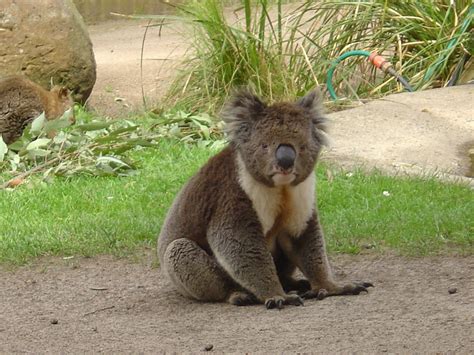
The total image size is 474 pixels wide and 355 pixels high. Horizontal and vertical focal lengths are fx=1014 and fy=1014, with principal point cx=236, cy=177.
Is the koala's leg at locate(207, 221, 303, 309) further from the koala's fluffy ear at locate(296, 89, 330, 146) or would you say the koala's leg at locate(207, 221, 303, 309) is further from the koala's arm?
the koala's fluffy ear at locate(296, 89, 330, 146)

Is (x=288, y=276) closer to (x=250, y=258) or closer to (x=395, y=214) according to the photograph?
(x=250, y=258)

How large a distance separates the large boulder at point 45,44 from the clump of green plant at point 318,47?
1599 millimetres

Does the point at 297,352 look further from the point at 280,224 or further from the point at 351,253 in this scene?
the point at 351,253

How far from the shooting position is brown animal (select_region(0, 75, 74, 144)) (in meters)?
10.9

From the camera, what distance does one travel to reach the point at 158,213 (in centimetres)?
805

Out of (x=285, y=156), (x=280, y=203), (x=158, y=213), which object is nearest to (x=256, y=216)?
(x=280, y=203)

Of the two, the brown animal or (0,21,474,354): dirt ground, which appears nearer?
(0,21,474,354): dirt ground

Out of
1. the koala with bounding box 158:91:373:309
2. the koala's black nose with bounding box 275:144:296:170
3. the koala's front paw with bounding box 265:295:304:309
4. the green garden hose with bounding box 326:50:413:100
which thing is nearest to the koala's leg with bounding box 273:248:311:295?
the koala with bounding box 158:91:373:309

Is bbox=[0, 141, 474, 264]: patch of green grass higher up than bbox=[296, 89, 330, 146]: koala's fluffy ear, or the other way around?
bbox=[296, 89, 330, 146]: koala's fluffy ear

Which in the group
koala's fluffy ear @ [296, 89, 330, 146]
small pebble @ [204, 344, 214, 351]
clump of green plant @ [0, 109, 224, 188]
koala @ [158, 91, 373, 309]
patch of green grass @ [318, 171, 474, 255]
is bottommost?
clump of green plant @ [0, 109, 224, 188]

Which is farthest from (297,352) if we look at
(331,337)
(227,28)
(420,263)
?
(227,28)

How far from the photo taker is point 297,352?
463cm

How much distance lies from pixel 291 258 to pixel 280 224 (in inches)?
11.1

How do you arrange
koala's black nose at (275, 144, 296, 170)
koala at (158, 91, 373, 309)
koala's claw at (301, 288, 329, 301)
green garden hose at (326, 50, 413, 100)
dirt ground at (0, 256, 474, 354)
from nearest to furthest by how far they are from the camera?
dirt ground at (0, 256, 474, 354) → koala's black nose at (275, 144, 296, 170) → koala at (158, 91, 373, 309) → koala's claw at (301, 288, 329, 301) → green garden hose at (326, 50, 413, 100)
